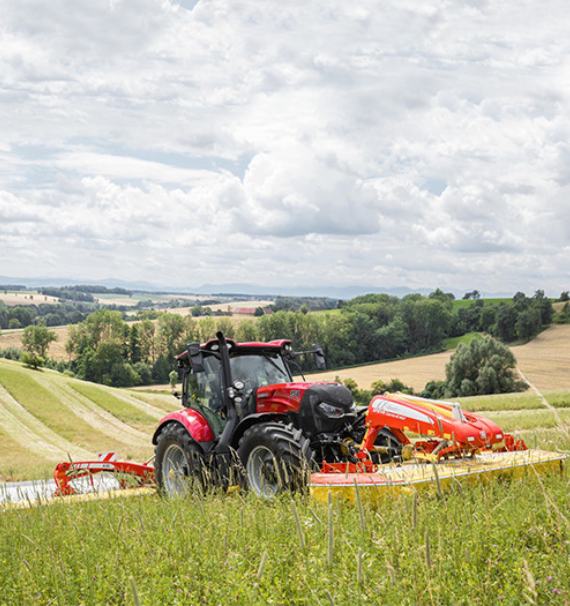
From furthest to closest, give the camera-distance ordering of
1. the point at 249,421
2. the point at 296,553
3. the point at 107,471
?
the point at 107,471 → the point at 249,421 → the point at 296,553

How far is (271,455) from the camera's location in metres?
8.07

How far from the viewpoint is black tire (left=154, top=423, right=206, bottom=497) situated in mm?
9586

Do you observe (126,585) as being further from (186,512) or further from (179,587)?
(186,512)

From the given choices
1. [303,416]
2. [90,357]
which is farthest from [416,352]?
[303,416]

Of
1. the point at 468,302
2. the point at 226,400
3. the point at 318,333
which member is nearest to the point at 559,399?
the point at 226,400

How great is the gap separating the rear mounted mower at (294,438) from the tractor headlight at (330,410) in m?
0.01

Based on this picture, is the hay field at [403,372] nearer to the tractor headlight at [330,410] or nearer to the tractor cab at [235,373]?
the tractor cab at [235,373]

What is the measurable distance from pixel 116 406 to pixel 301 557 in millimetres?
56137

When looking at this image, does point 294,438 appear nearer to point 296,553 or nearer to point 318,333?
point 296,553

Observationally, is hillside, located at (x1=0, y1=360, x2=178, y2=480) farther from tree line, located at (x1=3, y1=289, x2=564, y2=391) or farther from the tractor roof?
tree line, located at (x1=3, y1=289, x2=564, y2=391)

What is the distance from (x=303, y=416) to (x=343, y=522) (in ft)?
10.7

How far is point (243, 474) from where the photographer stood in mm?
8453

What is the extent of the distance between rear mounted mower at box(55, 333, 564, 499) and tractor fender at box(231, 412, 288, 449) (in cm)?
1

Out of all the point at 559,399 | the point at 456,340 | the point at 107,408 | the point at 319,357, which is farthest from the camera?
the point at 456,340
